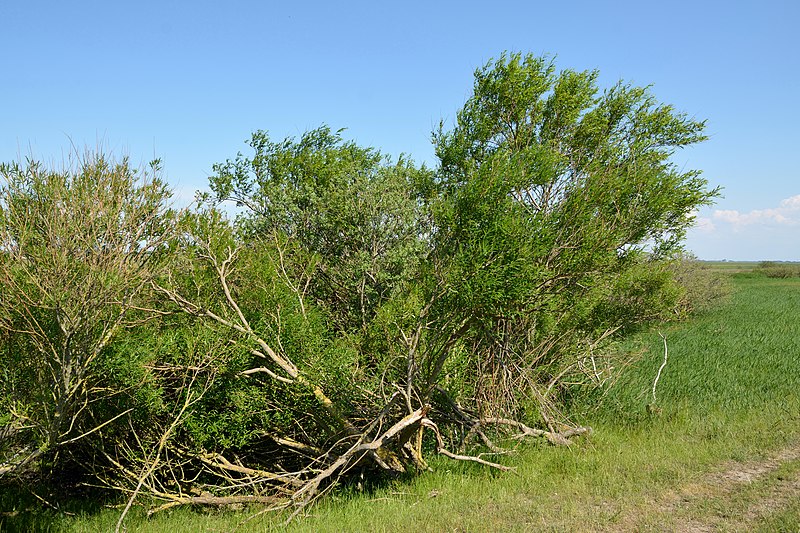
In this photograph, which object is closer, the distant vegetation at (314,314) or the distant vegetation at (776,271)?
the distant vegetation at (314,314)

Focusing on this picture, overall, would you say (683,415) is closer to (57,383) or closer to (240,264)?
(240,264)

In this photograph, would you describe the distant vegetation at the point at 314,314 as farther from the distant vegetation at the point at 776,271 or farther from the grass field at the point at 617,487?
the distant vegetation at the point at 776,271

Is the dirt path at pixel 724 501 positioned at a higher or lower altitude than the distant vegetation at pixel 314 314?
lower

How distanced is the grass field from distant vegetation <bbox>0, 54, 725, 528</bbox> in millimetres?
545

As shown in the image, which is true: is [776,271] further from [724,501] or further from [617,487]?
[617,487]

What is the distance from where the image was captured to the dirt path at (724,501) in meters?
7.69

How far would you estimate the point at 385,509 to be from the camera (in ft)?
28.6

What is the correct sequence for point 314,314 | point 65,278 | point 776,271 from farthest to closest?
1. point 776,271
2. point 314,314
3. point 65,278

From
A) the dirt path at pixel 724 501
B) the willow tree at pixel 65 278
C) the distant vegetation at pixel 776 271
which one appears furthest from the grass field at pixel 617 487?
the distant vegetation at pixel 776 271

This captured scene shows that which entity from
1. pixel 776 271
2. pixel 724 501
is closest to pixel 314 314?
pixel 724 501

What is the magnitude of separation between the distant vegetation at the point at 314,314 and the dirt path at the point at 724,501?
9.07ft

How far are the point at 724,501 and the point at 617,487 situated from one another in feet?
4.80

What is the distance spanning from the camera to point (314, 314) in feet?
34.6

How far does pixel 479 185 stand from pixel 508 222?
705 millimetres
